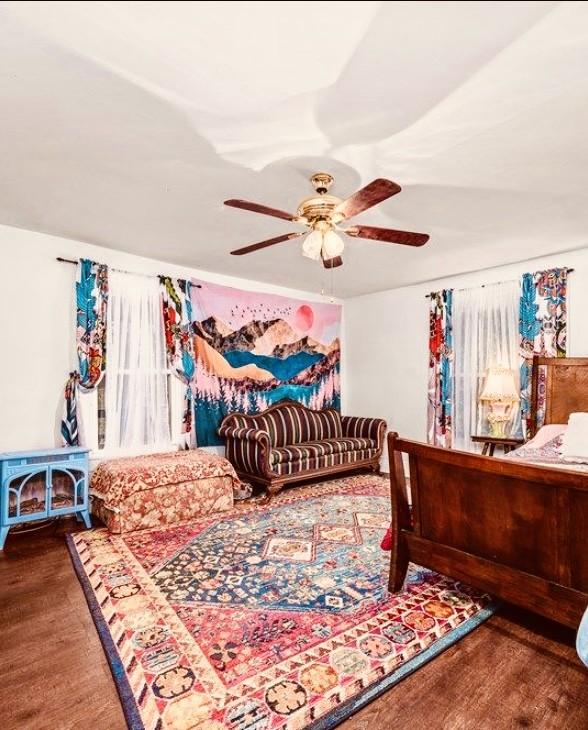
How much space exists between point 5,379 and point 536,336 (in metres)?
5.12

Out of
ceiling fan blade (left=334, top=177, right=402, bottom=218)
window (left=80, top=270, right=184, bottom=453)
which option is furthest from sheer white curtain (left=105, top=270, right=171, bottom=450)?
ceiling fan blade (left=334, top=177, right=402, bottom=218)

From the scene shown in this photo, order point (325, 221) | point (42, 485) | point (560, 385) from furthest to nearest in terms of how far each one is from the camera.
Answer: point (560, 385) < point (42, 485) < point (325, 221)

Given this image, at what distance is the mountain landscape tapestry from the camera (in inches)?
189

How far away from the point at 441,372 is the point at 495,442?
1.06 meters

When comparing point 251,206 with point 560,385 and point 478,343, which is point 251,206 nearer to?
point 560,385

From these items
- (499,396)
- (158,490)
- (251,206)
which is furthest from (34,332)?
(499,396)

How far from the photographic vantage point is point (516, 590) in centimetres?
188

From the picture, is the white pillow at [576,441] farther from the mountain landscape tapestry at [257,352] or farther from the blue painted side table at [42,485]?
the blue painted side table at [42,485]

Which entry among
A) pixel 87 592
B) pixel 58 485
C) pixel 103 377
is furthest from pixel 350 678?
pixel 103 377

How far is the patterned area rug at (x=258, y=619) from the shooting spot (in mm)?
1582

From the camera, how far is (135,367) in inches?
168

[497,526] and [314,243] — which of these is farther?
[314,243]

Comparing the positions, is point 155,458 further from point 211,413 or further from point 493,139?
point 493,139

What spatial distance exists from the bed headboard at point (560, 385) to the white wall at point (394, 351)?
3.81ft
